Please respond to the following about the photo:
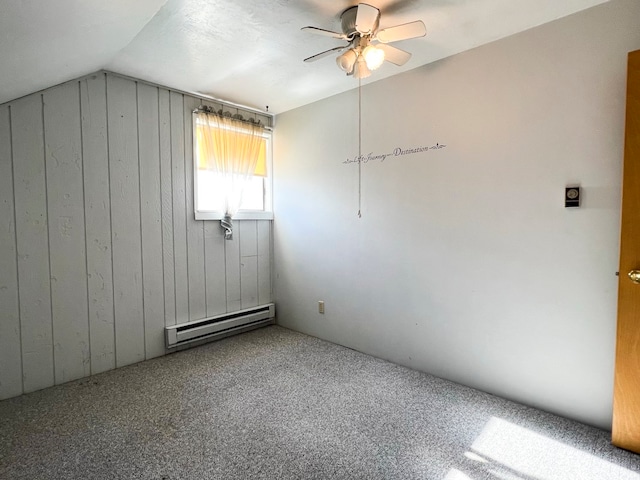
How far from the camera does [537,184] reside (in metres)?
2.03

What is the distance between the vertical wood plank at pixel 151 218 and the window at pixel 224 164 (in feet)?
1.18

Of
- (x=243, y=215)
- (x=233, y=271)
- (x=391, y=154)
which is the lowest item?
(x=233, y=271)

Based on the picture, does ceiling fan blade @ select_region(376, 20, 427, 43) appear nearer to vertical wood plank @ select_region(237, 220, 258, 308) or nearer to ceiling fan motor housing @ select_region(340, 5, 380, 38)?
ceiling fan motor housing @ select_region(340, 5, 380, 38)

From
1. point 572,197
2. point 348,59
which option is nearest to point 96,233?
point 348,59

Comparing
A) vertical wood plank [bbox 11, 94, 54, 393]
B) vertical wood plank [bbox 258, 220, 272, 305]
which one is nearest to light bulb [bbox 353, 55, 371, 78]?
vertical wood plank [bbox 258, 220, 272, 305]

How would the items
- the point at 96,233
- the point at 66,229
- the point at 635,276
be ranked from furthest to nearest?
the point at 96,233 < the point at 66,229 < the point at 635,276

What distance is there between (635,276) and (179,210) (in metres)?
3.19

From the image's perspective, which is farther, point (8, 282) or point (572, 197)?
point (8, 282)

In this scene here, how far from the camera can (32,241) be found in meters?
2.28

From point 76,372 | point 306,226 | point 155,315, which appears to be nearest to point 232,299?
point 155,315

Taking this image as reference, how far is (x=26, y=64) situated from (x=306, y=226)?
2.35 metres

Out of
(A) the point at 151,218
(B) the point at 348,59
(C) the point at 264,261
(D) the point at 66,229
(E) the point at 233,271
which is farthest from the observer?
(C) the point at 264,261

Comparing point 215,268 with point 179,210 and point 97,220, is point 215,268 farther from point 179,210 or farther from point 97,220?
point 97,220

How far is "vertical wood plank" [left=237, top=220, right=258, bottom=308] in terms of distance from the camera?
139 inches
